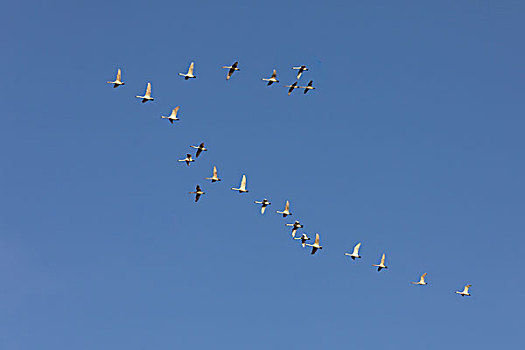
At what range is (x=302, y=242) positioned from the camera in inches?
7869

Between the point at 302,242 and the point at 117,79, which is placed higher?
the point at 117,79

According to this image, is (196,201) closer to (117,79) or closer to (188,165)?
(188,165)

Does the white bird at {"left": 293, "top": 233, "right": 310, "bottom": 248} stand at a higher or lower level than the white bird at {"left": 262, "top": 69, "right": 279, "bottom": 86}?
lower

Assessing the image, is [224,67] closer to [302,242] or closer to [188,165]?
[188,165]

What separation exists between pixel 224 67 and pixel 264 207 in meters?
24.6

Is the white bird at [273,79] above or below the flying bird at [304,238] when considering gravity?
above

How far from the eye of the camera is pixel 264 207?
198 meters

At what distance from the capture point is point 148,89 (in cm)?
19225

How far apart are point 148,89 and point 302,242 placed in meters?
37.0

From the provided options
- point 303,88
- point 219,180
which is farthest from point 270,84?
point 219,180

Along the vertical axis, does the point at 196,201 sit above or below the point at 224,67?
below

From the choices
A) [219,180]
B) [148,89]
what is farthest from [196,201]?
[148,89]

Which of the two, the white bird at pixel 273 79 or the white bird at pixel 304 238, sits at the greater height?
the white bird at pixel 273 79

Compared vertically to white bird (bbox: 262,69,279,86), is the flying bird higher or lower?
lower
